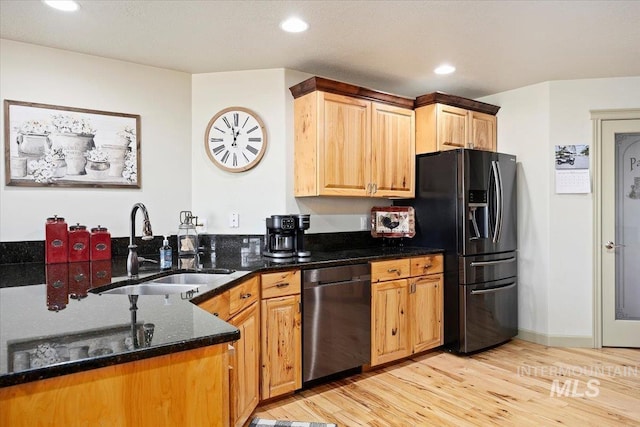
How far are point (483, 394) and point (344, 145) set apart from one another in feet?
6.57

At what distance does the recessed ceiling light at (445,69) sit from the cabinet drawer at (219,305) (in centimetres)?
244

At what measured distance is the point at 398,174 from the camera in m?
3.48

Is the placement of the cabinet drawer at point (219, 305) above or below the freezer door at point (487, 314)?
above

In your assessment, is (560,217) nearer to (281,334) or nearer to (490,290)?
(490,290)

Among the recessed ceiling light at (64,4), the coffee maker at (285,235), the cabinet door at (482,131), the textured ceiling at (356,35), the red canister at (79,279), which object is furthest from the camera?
the cabinet door at (482,131)

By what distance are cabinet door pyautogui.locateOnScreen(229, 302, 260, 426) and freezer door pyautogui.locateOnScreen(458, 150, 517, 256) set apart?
1.86 meters

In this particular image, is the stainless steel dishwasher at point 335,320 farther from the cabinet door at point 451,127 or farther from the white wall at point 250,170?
the cabinet door at point 451,127

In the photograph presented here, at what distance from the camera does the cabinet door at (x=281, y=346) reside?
2.46 metres

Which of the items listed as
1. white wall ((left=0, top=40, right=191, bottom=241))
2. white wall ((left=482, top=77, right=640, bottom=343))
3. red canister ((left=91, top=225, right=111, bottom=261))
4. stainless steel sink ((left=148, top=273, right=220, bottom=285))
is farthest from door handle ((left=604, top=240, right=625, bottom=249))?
red canister ((left=91, top=225, right=111, bottom=261))

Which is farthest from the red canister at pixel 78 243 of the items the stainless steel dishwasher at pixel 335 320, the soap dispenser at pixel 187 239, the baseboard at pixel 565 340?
the baseboard at pixel 565 340

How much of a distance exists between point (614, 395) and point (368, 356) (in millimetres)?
1611

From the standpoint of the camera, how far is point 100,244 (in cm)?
264

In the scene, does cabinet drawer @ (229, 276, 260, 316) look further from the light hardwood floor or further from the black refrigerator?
the black refrigerator

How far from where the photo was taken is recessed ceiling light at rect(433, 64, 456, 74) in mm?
3180
